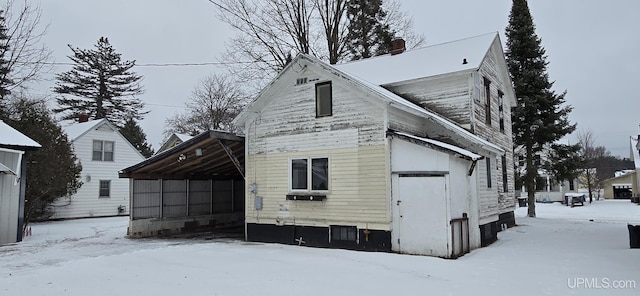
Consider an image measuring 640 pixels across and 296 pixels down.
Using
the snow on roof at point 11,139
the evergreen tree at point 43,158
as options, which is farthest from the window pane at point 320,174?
the evergreen tree at point 43,158

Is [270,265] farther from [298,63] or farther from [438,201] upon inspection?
[298,63]

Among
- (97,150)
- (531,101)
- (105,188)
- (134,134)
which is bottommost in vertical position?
(105,188)

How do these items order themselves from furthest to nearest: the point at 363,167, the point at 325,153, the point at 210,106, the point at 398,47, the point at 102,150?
1. the point at 210,106
2. the point at 102,150
3. the point at 398,47
4. the point at 325,153
5. the point at 363,167

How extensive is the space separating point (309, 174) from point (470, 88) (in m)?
5.83

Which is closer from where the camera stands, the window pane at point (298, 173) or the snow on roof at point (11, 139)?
the window pane at point (298, 173)

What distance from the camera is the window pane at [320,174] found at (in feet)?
37.6

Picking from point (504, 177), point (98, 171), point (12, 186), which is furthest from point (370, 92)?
point (98, 171)

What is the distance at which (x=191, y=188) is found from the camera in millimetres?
17141

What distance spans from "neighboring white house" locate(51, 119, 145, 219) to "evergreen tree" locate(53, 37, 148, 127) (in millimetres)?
16131

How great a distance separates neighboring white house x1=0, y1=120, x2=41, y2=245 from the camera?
1298 centimetres

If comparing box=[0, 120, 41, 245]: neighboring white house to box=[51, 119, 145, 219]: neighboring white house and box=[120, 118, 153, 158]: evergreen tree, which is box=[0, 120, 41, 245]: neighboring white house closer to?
box=[51, 119, 145, 219]: neighboring white house

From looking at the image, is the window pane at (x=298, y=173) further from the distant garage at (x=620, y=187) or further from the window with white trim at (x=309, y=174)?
the distant garage at (x=620, y=187)

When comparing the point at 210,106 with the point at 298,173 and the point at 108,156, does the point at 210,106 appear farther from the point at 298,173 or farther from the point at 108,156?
the point at 298,173

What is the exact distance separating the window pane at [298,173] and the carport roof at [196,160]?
2.05 m
